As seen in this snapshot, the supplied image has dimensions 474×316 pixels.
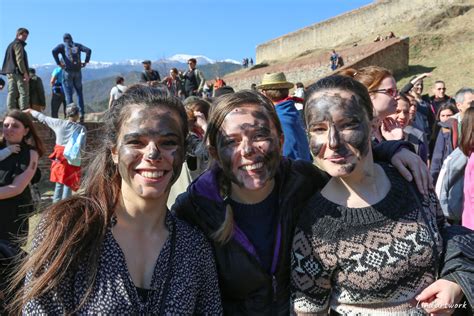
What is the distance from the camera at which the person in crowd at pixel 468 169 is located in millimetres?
3574

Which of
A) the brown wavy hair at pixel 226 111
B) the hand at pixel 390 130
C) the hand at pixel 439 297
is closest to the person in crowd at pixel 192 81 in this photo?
the hand at pixel 390 130

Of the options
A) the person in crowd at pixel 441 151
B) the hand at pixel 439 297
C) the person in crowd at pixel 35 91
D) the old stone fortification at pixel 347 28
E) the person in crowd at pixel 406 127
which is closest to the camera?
the hand at pixel 439 297

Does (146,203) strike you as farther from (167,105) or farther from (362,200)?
(362,200)

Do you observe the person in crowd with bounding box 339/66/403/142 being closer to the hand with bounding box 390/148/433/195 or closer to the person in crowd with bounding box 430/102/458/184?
the hand with bounding box 390/148/433/195

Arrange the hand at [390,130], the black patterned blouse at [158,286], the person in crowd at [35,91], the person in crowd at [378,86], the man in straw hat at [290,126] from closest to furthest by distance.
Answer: the black patterned blouse at [158,286] < the person in crowd at [378,86] < the hand at [390,130] < the man in straw hat at [290,126] < the person in crowd at [35,91]

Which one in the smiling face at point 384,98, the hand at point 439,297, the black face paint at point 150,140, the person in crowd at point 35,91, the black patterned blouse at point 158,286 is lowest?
the hand at point 439,297

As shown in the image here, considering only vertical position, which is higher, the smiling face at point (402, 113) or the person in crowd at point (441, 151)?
the smiling face at point (402, 113)

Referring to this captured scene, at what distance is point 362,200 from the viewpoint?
2035 mm

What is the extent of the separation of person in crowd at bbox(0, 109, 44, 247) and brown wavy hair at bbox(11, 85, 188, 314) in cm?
211

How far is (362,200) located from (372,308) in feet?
1.54

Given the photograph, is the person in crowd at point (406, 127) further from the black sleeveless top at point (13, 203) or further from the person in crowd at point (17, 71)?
the person in crowd at point (17, 71)

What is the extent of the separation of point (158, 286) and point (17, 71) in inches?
349

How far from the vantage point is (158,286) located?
1.86 meters

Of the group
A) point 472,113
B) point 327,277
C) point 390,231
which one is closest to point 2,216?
point 327,277
